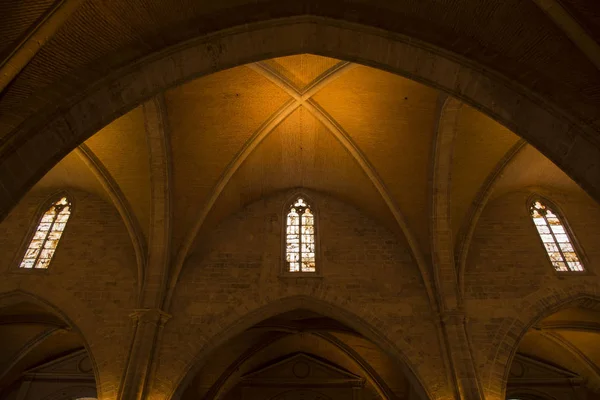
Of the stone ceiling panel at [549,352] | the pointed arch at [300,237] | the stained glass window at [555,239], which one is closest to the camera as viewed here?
the stained glass window at [555,239]

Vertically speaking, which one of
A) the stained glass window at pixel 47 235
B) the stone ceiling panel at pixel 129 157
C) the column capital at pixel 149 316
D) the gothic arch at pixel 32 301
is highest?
the stone ceiling panel at pixel 129 157

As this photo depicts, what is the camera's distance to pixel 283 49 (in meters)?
6.30

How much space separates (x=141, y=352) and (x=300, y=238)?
4.77m

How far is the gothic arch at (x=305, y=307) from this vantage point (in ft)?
31.3

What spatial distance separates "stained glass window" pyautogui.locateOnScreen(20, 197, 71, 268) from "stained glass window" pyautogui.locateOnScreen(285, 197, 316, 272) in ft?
19.8

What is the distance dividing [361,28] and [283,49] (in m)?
1.14

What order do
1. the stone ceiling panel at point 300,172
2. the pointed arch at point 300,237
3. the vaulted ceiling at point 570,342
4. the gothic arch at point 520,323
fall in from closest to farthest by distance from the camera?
1. the gothic arch at point 520,323
2. the pointed arch at point 300,237
3. the stone ceiling panel at point 300,172
4. the vaulted ceiling at point 570,342

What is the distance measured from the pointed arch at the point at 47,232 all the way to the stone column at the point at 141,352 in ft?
10.5

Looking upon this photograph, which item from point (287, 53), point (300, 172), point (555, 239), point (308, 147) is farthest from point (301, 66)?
point (555, 239)

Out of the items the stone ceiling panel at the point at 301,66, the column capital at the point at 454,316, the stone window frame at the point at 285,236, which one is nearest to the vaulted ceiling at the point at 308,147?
the stone ceiling panel at the point at 301,66

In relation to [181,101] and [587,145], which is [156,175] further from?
[587,145]

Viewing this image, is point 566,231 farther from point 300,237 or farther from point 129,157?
point 129,157

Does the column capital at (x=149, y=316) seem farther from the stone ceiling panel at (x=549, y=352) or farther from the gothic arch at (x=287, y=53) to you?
the stone ceiling panel at (x=549, y=352)

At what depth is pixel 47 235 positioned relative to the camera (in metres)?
11.6
